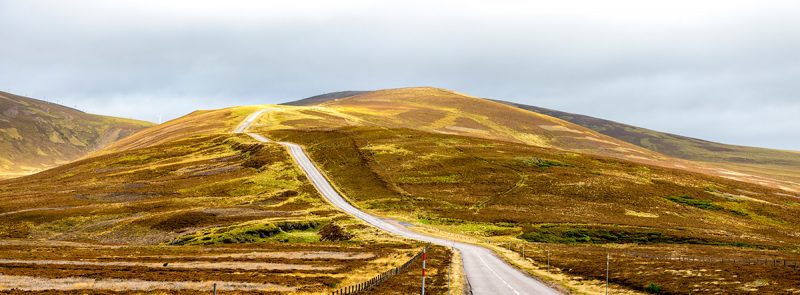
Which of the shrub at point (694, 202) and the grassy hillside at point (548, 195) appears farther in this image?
the shrub at point (694, 202)

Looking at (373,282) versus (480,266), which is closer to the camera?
(373,282)

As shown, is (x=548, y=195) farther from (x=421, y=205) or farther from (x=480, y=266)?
(x=480, y=266)

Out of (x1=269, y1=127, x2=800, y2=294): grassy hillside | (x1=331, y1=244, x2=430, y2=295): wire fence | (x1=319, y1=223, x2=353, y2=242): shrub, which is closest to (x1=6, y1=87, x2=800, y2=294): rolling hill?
(x1=269, y1=127, x2=800, y2=294): grassy hillside

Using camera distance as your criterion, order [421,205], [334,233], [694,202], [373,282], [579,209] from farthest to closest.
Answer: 1. [694,202]
2. [421,205]
3. [579,209]
4. [334,233]
5. [373,282]

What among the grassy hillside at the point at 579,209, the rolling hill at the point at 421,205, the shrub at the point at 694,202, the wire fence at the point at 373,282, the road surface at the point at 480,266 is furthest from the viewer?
the shrub at the point at 694,202

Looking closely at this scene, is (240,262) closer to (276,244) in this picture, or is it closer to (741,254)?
(276,244)

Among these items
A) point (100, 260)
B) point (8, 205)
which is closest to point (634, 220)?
point (100, 260)

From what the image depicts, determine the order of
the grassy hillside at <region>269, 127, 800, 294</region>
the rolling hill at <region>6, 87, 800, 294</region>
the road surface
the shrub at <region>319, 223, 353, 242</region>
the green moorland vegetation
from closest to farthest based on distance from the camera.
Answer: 1. the road surface
2. the grassy hillside at <region>269, 127, 800, 294</region>
3. the green moorland vegetation
4. the rolling hill at <region>6, 87, 800, 294</region>
5. the shrub at <region>319, 223, 353, 242</region>

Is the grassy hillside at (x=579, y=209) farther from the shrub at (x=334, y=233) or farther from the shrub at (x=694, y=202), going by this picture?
the shrub at (x=334, y=233)

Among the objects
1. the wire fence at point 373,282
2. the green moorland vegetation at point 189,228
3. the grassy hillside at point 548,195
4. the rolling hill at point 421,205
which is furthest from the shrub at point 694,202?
the wire fence at point 373,282

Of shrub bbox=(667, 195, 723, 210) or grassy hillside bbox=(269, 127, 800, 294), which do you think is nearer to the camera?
grassy hillside bbox=(269, 127, 800, 294)

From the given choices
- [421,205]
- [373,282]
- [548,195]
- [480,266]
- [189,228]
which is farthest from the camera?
[548,195]

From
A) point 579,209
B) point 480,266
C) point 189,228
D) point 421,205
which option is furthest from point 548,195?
point 189,228

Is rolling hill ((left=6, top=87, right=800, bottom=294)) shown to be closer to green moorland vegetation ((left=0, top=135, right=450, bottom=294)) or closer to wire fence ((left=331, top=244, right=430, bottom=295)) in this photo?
green moorland vegetation ((left=0, top=135, right=450, bottom=294))
